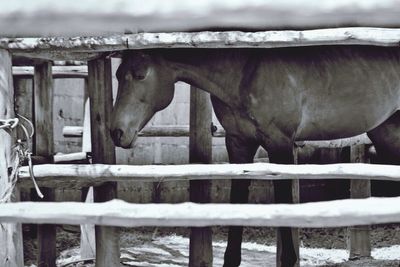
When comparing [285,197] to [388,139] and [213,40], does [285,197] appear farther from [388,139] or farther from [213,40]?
[213,40]

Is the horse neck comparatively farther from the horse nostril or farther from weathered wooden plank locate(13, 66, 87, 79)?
weathered wooden plank locate(13, 66, 87, 79)

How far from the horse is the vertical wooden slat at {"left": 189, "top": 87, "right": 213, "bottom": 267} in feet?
0.83

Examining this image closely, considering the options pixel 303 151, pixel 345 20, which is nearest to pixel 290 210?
A: pixel 345 20

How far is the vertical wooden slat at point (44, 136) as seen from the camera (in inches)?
143

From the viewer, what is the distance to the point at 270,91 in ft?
10.7

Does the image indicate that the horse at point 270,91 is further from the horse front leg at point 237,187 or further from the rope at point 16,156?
the rope at point 16,156

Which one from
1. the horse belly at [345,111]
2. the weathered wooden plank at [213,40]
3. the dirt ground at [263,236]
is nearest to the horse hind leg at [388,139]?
the horse belly at [345,111]

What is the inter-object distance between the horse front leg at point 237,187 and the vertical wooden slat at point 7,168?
1435mm

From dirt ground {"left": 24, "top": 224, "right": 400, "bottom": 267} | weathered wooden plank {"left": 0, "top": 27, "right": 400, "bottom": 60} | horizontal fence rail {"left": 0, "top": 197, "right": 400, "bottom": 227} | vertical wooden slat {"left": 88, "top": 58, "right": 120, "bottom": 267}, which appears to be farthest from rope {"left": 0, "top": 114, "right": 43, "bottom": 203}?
dirt ground {"left": 24, "top": 224, "right": 400, "bottom": 267}

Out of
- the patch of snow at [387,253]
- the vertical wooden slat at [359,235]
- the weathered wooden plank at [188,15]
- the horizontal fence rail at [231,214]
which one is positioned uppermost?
the weathered wooden plank at [188,15]

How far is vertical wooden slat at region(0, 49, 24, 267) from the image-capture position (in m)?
2.31

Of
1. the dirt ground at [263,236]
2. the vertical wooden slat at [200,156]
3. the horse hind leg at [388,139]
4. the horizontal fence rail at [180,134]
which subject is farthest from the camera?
the dirt ground at [263,236]

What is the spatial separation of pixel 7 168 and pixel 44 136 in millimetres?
1327

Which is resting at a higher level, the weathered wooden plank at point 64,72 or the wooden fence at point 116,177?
the weathered wooden plank at point 64,72
